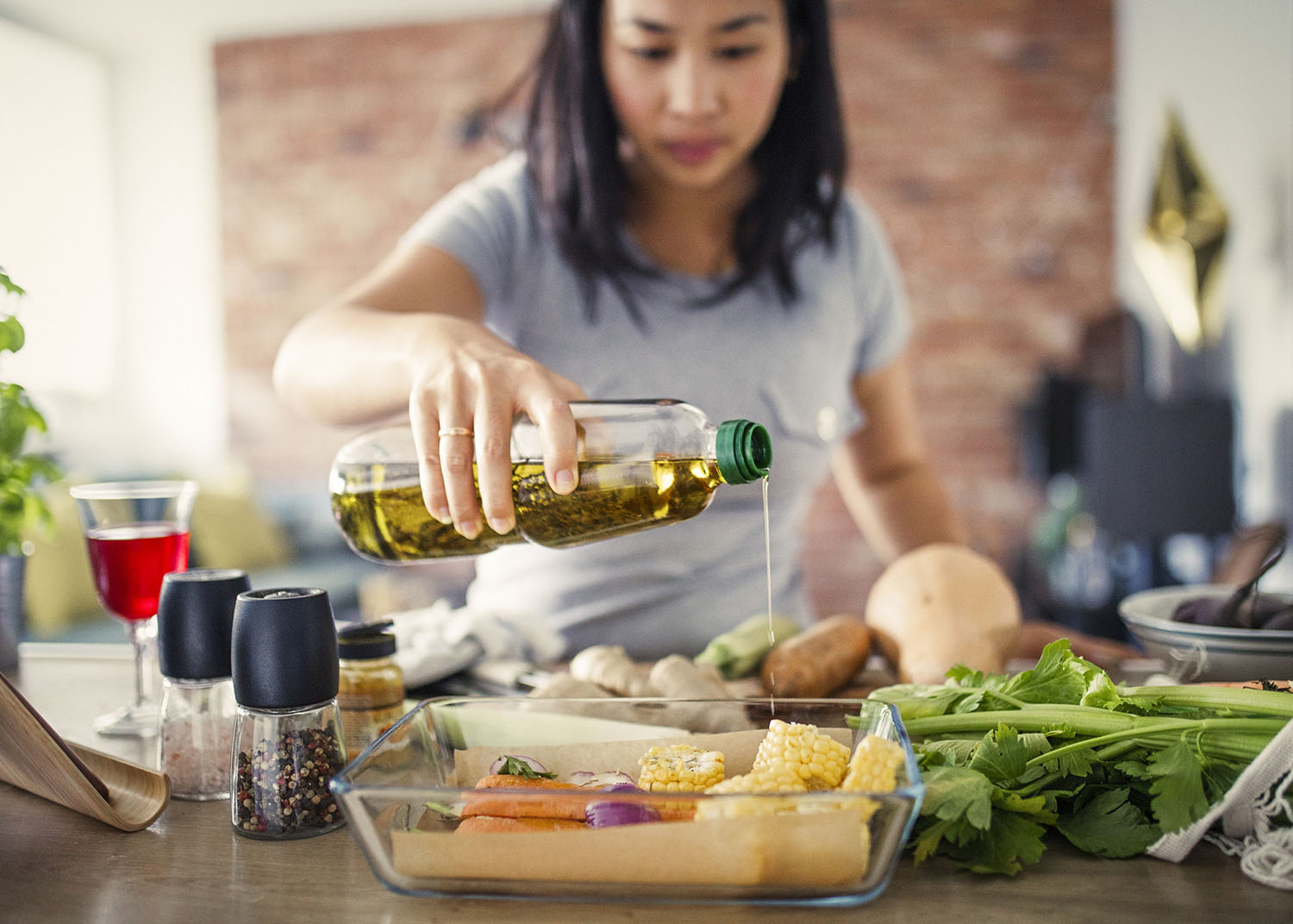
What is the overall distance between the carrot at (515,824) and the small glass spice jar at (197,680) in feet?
0.91

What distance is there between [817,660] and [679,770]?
0.39 m

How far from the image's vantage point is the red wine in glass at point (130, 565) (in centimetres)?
97

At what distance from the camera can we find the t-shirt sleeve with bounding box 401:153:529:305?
134cm

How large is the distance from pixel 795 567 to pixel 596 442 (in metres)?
0.94

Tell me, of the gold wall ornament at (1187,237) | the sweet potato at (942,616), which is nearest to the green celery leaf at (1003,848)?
the sweet potato at (942,616)

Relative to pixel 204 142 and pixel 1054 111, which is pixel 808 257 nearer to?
pixel 1054 111

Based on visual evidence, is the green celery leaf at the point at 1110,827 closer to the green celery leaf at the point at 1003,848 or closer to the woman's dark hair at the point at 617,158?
the green celery leaf at the point at 1003,848

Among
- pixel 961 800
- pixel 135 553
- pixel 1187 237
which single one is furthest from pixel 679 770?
pixel 1187 237

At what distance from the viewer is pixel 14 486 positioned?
3.31ft

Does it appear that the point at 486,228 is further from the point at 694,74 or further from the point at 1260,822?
the point at 1260,822

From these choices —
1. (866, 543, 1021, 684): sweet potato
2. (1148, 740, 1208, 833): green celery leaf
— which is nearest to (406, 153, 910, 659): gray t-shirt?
(866, 543, 1021, 684): sweet potato

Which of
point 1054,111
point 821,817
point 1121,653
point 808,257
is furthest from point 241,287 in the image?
point 821,817

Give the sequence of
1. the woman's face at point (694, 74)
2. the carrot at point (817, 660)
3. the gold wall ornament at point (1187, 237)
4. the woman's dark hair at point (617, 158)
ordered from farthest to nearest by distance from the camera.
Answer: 1. the gold wall ornament at point (1187, 237)
2. the woman's dark hair at point (617, 158)
3. the woman's face at point (694, 74)
4. the carrot at point (817, 660)

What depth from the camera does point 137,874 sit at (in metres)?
0.65
